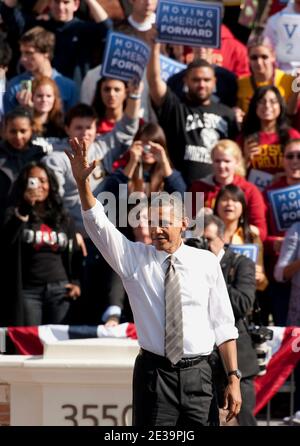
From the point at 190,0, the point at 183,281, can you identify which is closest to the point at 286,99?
the point at 190,0

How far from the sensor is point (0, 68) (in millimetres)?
12555

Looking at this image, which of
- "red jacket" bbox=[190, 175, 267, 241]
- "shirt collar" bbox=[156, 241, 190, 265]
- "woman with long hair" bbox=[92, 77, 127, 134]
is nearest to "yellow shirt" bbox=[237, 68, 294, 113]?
"woman with long hair" bbox=[92, 77, 127, 134]

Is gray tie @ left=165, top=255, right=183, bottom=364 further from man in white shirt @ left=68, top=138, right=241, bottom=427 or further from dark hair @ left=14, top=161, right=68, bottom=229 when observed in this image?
dark hair @ left=14, top=161, right=68, bottom=229

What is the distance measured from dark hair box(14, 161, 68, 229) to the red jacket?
3.70 ft

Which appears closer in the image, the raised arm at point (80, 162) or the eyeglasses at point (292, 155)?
the raised arm at point (80, 162)

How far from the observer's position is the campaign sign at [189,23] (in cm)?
1197

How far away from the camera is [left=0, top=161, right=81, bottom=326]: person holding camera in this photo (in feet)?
34.6

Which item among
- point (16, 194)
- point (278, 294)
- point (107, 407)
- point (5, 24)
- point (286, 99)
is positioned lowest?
point (107, 407)

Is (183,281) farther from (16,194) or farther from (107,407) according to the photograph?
(16,194)

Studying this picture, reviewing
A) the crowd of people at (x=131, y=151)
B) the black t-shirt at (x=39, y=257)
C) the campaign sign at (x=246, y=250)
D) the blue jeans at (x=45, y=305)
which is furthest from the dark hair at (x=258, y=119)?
the blue jeans at (x=45, y=305)

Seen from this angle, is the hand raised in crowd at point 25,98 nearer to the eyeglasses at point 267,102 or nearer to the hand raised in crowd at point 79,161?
the eyeglasses at point 267,102

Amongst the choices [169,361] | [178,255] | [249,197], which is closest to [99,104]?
[249,197]

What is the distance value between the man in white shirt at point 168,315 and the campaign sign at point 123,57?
4.31 m

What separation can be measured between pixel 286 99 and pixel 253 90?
0.36 meters
